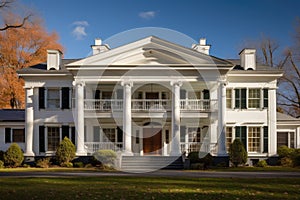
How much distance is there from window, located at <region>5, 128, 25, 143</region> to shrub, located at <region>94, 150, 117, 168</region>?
319 inches

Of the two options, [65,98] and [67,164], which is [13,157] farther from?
[65,98]

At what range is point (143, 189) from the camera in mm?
13000

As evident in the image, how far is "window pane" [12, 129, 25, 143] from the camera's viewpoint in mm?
28484

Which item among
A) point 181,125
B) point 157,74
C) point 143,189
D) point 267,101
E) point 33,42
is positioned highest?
point 33,42

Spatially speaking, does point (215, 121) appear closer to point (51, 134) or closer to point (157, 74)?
point (157, 74)

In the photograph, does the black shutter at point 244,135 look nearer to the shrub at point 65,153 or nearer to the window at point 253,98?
the window at point 253,98

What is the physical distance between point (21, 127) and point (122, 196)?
19.3 meters

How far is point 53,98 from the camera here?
2739cm

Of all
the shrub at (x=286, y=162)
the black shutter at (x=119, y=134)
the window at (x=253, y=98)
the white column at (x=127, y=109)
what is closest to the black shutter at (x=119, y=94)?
the black shutter at (x=119, y=134)

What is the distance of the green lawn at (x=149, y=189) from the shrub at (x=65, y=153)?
919cm

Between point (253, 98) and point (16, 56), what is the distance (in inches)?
1092

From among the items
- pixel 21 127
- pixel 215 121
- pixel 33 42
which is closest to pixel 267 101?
pixel 215 121

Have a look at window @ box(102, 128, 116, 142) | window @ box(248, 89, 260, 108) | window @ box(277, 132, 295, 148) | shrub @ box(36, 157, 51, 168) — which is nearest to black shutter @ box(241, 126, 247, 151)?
window @ box(248, 89, 260, 108)

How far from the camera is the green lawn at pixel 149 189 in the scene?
11.4 metres
